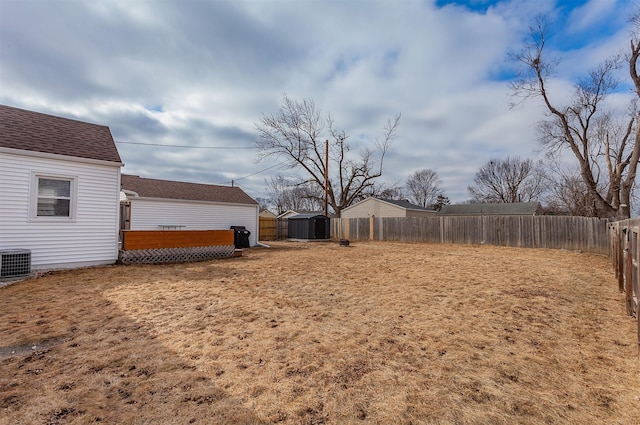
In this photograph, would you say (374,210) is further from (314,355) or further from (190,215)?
(314,355)

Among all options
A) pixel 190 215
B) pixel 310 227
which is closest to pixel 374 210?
pixel 310 227

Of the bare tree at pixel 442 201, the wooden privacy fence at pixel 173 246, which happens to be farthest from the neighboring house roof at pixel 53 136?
the bare tree at pixel 442 201

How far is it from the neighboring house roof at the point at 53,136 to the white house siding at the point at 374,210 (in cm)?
2466

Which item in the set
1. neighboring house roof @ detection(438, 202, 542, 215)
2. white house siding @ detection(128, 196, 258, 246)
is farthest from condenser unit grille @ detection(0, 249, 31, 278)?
neighboring house roof @ detection(438, 202, 542, 215)

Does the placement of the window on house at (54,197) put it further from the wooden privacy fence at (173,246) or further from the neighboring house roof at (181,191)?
the neighboring house roof at (181,191)

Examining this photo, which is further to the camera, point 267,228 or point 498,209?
point 498,209

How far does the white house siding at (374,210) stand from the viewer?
Answer: 29875 mm

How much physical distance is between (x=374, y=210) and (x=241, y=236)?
60.6 feet

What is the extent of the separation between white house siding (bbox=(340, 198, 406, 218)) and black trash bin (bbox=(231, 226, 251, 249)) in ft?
57.6

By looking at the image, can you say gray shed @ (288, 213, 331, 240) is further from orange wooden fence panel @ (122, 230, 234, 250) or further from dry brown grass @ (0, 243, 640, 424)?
dry brown grass @ (0, 243, 640, 424)

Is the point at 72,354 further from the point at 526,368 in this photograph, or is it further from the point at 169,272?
the point at 169,272

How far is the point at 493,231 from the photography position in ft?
56.7

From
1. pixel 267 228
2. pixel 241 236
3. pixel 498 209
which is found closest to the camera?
pixel 241 236

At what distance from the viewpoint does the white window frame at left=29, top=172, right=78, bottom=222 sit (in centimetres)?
768
